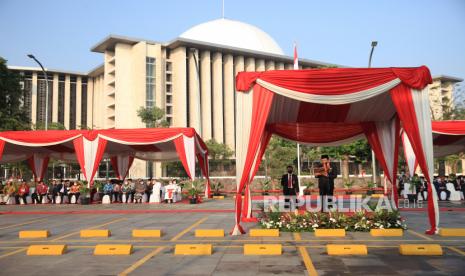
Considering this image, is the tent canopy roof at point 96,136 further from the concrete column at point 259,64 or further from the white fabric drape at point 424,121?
the concrete column at point 259,64

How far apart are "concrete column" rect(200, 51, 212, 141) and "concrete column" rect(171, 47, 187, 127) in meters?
3.01

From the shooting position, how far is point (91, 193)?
22.0 meters

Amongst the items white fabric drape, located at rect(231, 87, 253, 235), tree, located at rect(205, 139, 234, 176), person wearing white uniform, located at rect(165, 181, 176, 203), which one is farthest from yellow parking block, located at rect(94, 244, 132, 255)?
tree, located at rect(205, 139, 234, 176)

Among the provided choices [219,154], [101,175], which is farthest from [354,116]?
[101,175]

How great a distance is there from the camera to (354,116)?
506 inches

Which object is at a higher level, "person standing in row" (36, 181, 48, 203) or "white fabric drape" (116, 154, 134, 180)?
"white fabric drape" (116, 154, 134, 180)

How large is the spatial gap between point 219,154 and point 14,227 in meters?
40.4

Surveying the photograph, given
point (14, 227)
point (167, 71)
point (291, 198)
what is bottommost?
point (14, 227)

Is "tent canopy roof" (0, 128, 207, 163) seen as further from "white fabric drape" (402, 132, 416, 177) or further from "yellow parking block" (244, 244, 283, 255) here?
"yellow parking block" (244, 244, 283, 255)

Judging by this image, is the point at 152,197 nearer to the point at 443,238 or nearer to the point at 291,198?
the point at 291,198

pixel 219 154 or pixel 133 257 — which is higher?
pixel 219 154

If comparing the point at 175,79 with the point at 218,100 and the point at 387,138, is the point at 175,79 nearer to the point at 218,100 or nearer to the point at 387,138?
the point at 218,100

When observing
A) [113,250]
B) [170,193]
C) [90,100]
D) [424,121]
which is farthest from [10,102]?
[90,100]

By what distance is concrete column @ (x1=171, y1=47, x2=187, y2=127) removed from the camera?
59719 millimetres
